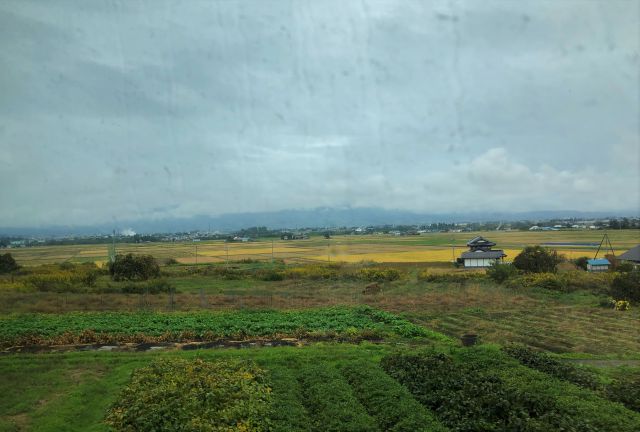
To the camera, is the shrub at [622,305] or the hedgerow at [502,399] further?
the shrub at [622,305]

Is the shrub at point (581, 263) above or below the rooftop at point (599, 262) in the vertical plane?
below

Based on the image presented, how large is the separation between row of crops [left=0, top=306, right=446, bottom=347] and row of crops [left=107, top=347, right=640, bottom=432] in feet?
16.0

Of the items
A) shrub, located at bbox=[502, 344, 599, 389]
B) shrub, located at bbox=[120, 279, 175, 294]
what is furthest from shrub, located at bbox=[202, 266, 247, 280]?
shrub, located at bbox=[502, 344, 599, 389]

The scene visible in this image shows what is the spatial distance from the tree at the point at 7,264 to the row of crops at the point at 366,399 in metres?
37.3

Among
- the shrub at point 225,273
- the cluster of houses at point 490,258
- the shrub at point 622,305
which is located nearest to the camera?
the shrub at point 622,305

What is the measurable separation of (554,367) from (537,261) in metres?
27.3

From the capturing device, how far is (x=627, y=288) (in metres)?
24.5

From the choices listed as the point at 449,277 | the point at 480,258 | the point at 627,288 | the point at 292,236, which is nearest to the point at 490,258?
the point at 480,258

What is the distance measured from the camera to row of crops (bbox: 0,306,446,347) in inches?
645

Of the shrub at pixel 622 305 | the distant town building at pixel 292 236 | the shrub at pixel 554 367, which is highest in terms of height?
the distant town building at pixel 292 236

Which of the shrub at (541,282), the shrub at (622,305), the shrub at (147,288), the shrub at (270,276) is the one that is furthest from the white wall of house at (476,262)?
the shrub at (147,288)

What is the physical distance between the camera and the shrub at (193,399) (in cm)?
827

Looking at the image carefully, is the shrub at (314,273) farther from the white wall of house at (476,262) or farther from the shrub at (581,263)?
the shrub at (581,263)

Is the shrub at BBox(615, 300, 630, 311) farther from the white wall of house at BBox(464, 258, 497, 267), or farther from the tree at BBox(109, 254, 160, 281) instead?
the tree at BBox(109, 254, 160, 281)
